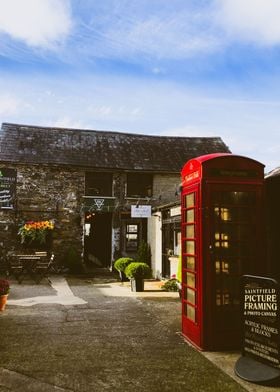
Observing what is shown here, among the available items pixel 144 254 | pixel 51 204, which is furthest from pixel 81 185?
pixel 144 254

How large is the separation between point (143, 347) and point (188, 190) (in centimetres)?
263

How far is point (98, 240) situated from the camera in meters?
23.5

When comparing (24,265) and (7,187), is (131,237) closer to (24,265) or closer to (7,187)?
(7,187)

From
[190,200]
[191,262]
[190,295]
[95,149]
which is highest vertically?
[95,149]

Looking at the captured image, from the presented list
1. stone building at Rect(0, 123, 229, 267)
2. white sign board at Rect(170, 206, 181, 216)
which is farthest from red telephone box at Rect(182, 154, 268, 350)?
stone building at Rect(0, 123, 229, 267)

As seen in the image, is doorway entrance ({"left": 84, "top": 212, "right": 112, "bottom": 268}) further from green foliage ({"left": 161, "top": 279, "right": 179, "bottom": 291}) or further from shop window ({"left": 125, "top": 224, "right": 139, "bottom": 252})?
green foliage ({"left": 161, "top": 279, "right": 179, "bottom": 291})

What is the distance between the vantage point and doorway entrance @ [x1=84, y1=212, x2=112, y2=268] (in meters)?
22.4

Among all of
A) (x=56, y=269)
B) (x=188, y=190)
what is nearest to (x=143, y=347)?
(x=188, y=190)

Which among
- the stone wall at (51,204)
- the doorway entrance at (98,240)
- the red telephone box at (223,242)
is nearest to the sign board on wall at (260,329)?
the red telephone box at (223,242)

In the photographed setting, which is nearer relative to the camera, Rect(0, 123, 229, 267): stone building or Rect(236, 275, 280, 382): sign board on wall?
Rect(236, 275, 280, 382): sign board on wall

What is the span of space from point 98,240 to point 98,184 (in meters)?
4.12

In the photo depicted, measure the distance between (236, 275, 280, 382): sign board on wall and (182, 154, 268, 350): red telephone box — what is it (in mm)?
702

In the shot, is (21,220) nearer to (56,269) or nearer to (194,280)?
(56,269)

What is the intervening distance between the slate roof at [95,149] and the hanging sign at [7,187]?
625 millimetres
